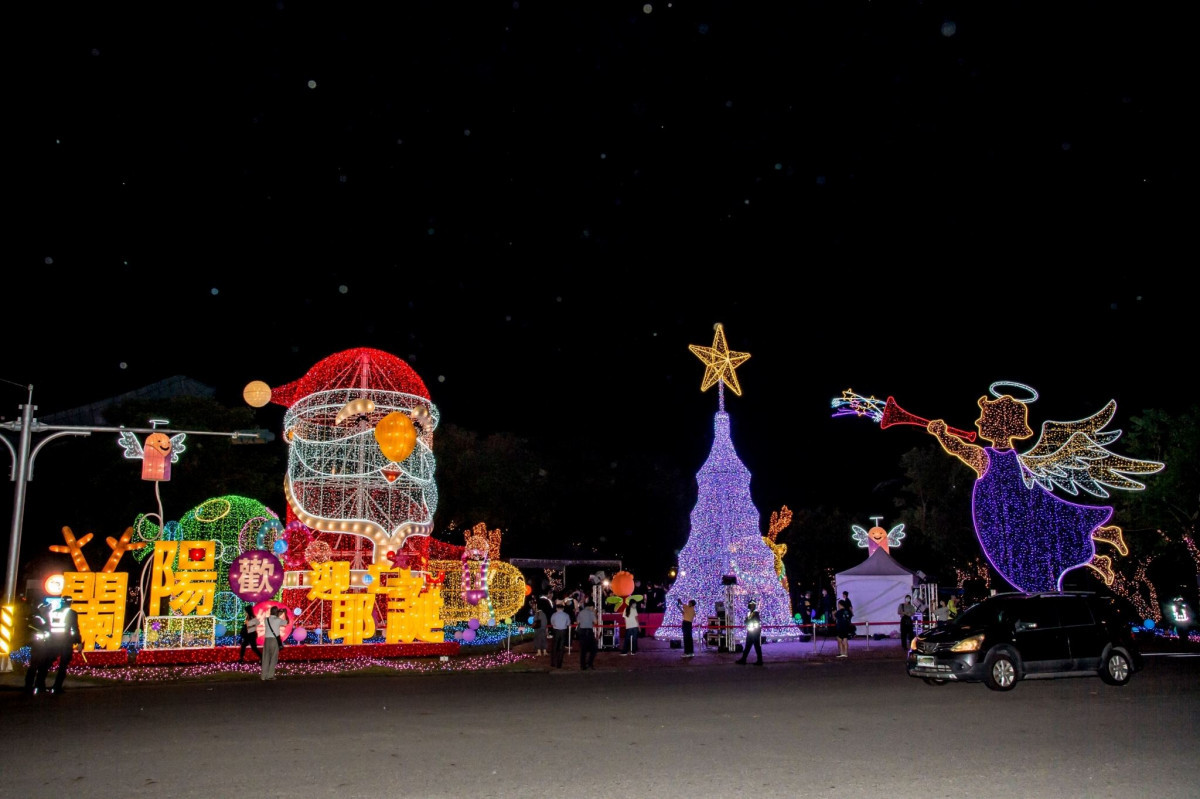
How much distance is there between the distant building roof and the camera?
44.5 m

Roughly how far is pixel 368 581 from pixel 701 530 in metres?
9.10

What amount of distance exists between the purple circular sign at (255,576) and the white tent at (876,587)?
18140mm

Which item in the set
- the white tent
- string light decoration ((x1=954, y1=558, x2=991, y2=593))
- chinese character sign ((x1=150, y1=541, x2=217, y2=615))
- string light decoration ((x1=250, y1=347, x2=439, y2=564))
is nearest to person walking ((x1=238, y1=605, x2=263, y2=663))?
chinese character sign ((x1=150, y1=541, x2=217, y2=615))

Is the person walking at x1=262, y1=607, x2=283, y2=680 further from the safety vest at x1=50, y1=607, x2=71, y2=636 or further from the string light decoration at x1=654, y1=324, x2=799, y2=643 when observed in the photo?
the string light decoration at x1=654, y1=324, x2=799, y2=643

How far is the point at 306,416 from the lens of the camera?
21625 mm

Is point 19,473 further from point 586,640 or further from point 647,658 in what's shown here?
point 647,658

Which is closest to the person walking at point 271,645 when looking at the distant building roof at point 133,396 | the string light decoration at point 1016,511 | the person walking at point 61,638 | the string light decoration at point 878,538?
the person walking at point 61,638

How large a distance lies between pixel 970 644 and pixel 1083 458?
49.2 ft

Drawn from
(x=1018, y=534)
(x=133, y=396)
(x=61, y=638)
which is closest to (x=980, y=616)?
(x=1018, y=534)

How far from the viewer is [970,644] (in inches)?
552

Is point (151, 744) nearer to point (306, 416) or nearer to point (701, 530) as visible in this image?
point (306, 416)

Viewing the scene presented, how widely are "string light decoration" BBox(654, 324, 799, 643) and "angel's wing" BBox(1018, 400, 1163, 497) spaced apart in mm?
8327

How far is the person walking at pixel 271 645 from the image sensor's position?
52.9 feet

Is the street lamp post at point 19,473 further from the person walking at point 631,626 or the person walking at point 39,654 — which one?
the person walking at point 631,626
